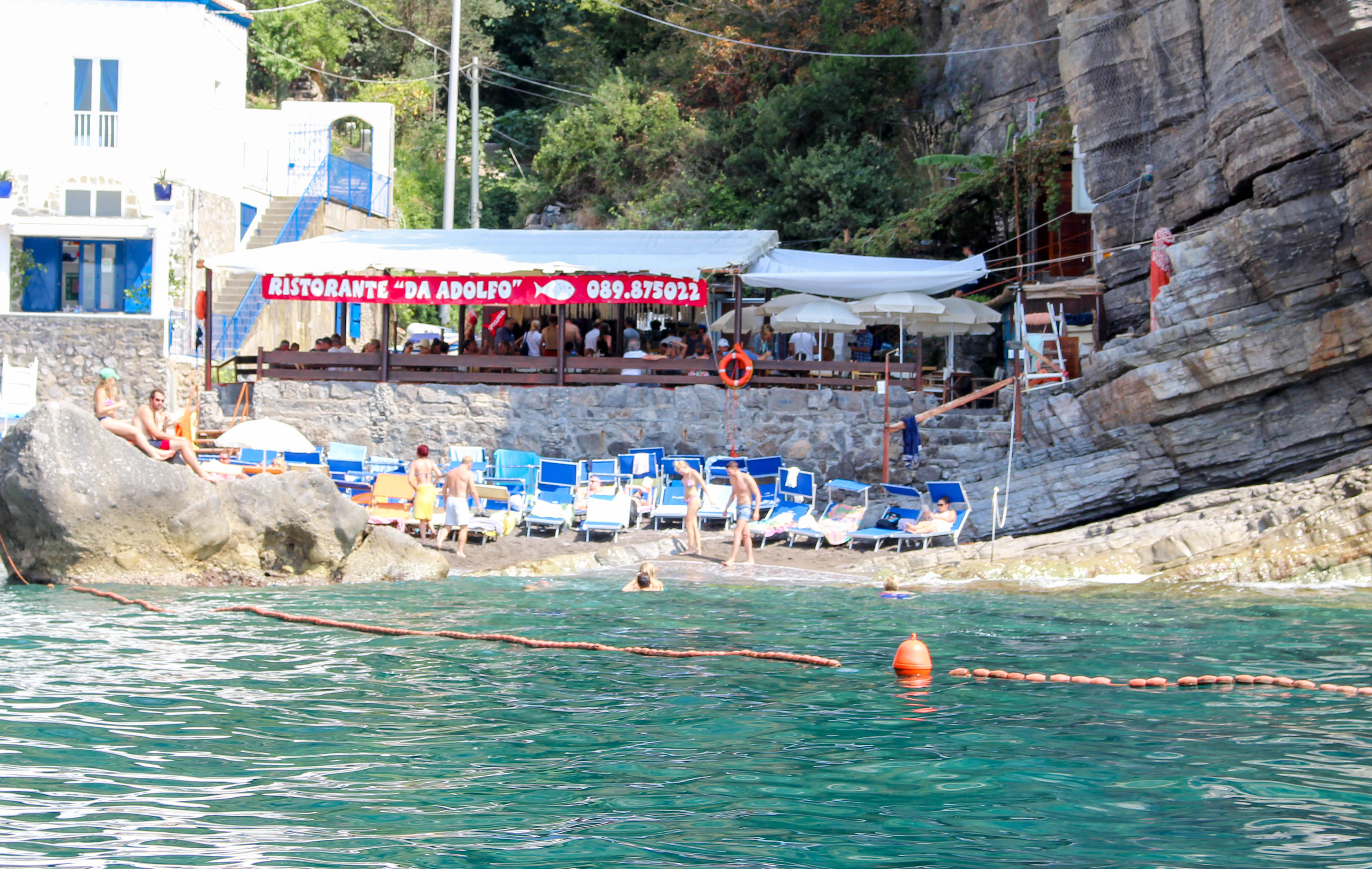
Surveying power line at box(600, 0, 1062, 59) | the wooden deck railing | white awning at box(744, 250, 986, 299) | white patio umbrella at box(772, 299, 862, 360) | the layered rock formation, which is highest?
power line at box(600, 0, 1062, 59)

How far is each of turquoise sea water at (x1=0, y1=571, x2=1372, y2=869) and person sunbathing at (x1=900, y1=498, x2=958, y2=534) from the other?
3915mm

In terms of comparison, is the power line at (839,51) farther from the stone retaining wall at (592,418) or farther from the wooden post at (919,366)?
the stone retaining wall at (592,418)

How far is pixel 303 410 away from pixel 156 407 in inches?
271

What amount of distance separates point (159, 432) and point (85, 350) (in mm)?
11809

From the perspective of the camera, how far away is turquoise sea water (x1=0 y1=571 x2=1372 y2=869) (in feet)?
20.3

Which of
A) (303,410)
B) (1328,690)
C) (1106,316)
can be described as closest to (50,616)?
(303,410)

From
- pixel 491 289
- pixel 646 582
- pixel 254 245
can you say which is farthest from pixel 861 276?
pixel 254 245

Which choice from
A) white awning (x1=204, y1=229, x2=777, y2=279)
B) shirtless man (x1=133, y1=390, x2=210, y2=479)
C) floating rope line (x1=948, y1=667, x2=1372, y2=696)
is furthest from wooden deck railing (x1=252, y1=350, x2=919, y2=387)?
floating rope line (x1=948, y1=667, x2=1372, y2=696)

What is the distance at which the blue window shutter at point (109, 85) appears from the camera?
25.5 metres

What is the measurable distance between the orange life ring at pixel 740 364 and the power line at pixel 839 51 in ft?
35.9

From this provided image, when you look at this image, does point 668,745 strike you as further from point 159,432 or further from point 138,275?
point 138,275

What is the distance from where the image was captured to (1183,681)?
9812 millimetres

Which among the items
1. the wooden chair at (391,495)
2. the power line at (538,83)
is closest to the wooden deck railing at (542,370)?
the wooden chair at (391,495)

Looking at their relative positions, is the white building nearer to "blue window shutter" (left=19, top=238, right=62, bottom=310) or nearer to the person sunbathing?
"blue window shutter" (left=19, top=238, right=62, bottom=310)
